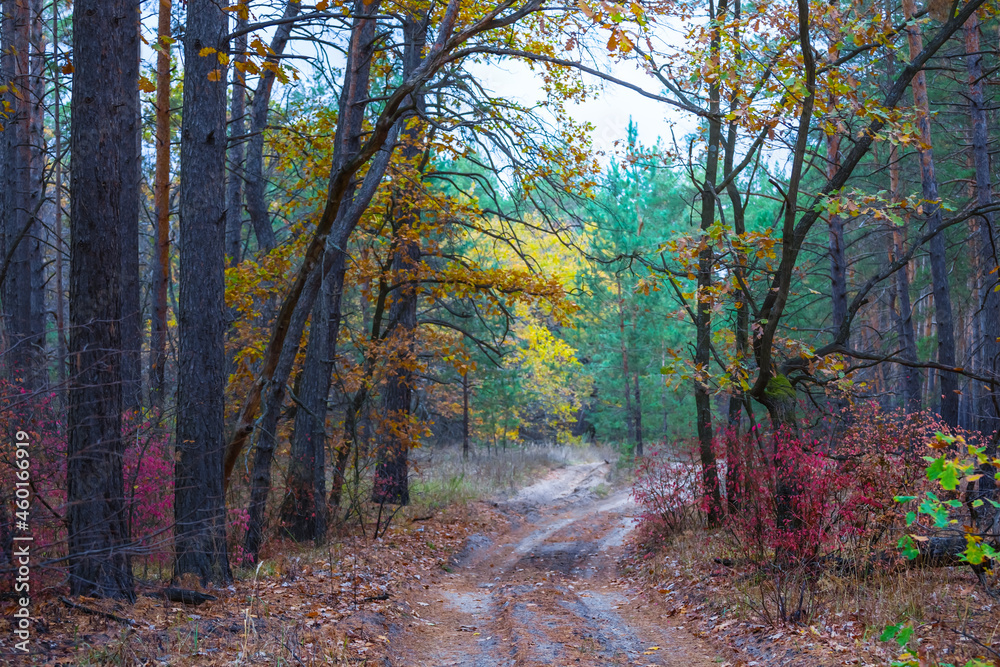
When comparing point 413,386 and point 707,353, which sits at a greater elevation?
point 707,353

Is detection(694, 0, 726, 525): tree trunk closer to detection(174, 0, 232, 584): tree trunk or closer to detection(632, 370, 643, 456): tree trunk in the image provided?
detection(174, 0, 232, 584): tree trunk

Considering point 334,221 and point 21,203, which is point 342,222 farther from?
point 21,203

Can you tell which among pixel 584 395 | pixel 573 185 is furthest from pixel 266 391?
pixel 584 395

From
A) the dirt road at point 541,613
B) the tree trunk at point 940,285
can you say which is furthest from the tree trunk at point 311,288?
the tree trunk at point 940,285

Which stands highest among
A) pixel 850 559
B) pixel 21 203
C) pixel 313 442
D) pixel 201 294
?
pixel 21 203

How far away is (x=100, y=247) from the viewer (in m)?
5.25

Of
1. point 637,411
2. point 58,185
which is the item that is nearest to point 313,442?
point 58,185

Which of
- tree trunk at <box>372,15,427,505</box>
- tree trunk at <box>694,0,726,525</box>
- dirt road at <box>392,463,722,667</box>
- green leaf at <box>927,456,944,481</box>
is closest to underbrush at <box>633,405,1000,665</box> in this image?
dirt road at <box>392,463,722,667</box>

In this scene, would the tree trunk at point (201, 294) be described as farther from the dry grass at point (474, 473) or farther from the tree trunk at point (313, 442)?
the dry grass at point (474, 473)

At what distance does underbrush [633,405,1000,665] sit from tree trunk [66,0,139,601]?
217 inches

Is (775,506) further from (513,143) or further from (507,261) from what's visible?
(507,261)

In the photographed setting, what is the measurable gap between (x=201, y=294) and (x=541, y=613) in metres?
4.77

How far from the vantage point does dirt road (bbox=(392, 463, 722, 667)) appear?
230 inches

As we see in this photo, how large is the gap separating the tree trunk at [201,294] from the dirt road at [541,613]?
2375mm
